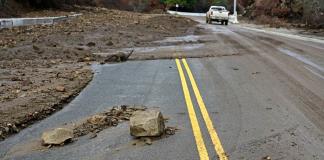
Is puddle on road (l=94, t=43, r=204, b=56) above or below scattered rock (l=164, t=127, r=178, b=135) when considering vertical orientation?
below

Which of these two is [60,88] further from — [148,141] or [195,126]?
[148,141]

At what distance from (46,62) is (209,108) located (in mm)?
8336

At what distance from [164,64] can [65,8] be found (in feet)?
105

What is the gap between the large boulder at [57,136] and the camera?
7997mm

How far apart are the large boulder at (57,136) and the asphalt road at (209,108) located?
151 mm

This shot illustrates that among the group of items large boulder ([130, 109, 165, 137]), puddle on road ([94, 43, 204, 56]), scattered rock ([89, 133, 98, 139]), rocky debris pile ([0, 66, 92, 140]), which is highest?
large boulder ([130, 109, 165, 137])

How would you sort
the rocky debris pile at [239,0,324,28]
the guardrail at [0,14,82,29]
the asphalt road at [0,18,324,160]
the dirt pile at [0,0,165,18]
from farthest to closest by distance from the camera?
1. the rocky debris pile at [239,0,324,28]
2. the dirt pile at [0,0,165,18]
3. the guardrail at [0,14,82,29]
4. the asphalt road at [0,18,324,160]

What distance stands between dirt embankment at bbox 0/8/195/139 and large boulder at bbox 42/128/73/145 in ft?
2.96

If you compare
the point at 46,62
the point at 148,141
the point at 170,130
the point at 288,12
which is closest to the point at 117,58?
the point at 46,62

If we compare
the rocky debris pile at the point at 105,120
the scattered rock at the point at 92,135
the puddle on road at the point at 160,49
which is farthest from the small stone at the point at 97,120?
the puddle on road at the point at 160,49

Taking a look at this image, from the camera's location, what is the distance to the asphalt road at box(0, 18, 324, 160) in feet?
24.9

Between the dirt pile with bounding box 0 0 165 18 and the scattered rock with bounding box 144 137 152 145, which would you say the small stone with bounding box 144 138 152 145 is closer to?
the scattered rock with bounding box 144 137 152 145

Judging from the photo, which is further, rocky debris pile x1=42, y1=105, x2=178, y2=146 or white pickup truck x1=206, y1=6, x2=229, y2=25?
white pickup truck x1=206, y1=6, x2=229, y2=25

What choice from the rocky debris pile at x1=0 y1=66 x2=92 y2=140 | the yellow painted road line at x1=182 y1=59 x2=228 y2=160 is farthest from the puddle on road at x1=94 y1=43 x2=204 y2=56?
the yellow painted road line at x1=182 y1=59 x2=228 y2=160
